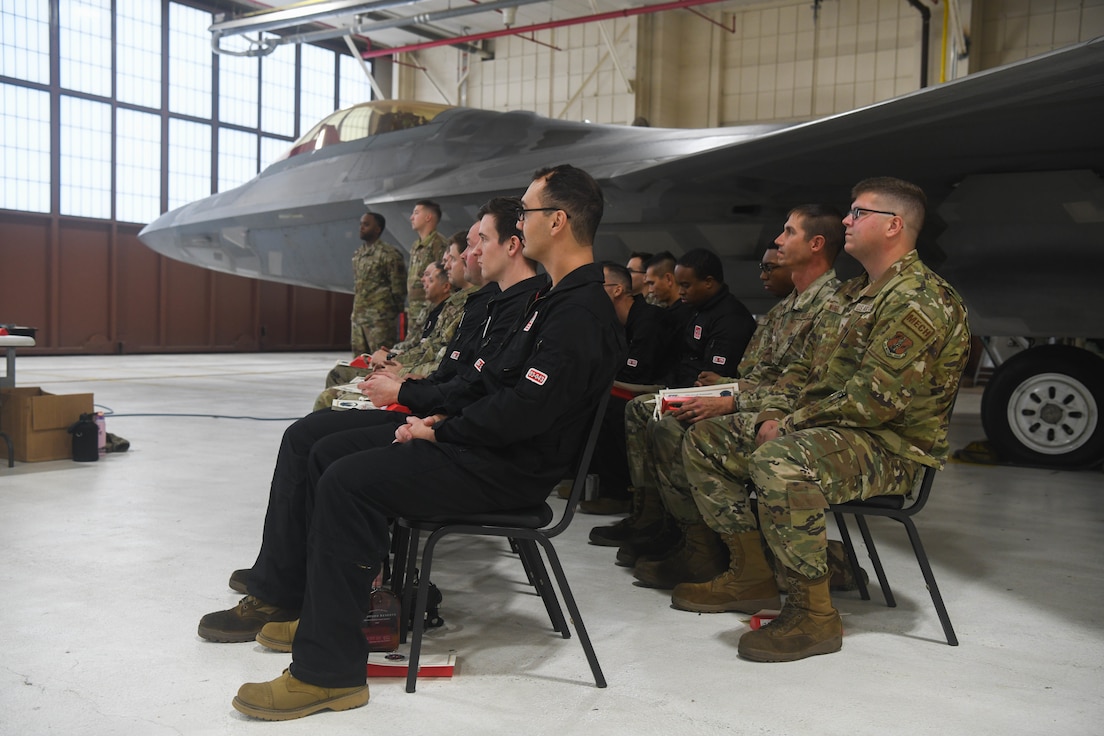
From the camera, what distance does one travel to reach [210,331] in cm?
1978

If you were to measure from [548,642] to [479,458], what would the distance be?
0.80 m

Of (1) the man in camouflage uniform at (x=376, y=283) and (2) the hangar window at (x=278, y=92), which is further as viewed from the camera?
(2) the hangar window at (x=278, y=92)

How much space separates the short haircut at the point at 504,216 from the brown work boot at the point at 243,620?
1506 mm

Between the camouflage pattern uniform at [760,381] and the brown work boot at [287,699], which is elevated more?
the camouflage pattern uniform at [760,381]

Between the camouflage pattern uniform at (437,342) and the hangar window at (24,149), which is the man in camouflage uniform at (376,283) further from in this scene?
the hangar window at (24,149)

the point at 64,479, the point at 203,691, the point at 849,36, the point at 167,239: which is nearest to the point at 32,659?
the point at 203,691

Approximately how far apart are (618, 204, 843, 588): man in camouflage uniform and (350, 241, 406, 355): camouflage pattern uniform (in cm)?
509

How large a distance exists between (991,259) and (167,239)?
984 centimetres

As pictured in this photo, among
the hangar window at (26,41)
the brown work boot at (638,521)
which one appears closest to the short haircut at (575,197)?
the brown work boot at (638,521)

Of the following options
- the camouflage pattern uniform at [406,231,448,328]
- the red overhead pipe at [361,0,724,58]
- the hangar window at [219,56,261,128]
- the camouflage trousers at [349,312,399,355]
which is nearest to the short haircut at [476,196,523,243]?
the camouflage pattern uniform at [406,231,448,328]

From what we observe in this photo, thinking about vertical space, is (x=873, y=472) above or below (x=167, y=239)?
below

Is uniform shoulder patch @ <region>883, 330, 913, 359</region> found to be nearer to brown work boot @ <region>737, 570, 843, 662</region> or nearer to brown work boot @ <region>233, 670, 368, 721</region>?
brown work boot @ <region>737, 570, 843, 662</region>

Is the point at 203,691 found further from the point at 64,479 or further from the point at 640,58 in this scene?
the point at 640,58

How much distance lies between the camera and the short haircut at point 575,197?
2.83m
